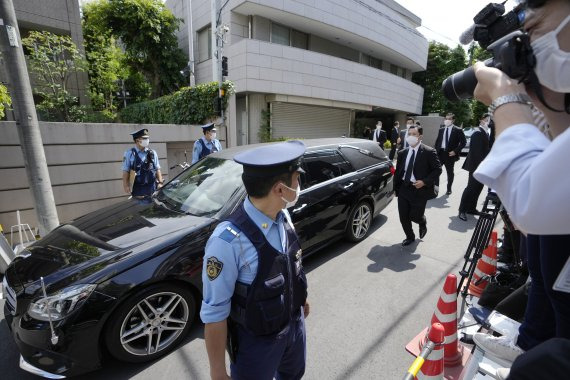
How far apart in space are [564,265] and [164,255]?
7.67 feet

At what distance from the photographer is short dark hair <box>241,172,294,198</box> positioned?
131 centimetres

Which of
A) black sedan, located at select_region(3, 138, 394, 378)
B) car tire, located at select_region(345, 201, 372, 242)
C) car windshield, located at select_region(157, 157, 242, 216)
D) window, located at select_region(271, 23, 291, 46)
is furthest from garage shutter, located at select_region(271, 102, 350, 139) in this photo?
black sedan, located at select_region(3, 138, 394, 378)

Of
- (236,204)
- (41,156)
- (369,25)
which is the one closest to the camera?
(236,204)

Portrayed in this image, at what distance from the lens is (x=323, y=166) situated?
13.1 ft

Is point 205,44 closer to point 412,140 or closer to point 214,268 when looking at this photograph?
point 412,140

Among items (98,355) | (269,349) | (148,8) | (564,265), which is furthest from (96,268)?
(148,8)

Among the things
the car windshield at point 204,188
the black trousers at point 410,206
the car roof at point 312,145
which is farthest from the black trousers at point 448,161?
the car windshield at point 204,188

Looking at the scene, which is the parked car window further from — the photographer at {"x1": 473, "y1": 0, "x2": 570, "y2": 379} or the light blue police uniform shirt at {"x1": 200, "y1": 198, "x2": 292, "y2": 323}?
the photographer at {"x1": 473, "y1": 0, "x2": 570, "y2": 379}

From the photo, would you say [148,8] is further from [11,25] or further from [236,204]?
[236,204]

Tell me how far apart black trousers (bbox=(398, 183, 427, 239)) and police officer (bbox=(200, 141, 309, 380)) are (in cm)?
330

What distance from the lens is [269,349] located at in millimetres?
1400

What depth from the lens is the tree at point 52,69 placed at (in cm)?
886

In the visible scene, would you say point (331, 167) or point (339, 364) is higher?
point (331, 167)

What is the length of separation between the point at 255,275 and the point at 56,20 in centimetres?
1535
